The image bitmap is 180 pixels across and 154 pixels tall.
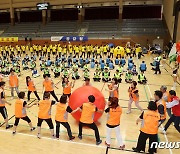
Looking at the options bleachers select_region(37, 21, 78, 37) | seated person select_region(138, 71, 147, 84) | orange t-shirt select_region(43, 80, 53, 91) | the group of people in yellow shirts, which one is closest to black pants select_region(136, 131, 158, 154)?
orange t-shirt select_region(43, 80, 53, 91)

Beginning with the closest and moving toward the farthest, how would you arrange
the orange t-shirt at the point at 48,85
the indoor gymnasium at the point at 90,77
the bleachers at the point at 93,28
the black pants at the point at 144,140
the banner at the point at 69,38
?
the black pants at the point at 144,140
the indoor gymnasium at the point at 90,77
the orange t-shirt at the point at 48,85
the banner at the point at 69,38
the bleachers at the point at 93,28

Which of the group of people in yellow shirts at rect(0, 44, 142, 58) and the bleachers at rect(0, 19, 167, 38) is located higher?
the bleachers at rect(0, 19, 167, 38)

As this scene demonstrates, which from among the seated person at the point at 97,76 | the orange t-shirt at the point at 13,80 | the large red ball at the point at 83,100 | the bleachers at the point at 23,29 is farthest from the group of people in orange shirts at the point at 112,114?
the bleachers at the point at 23,29

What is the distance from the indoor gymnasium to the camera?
6078 millimetres

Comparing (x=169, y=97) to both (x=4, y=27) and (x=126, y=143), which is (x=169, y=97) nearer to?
(x=126, y=143)

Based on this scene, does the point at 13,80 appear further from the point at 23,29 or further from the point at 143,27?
the point at 23,29

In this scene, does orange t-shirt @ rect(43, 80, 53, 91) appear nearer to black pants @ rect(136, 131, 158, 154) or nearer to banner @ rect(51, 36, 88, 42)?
black pants @ rect(136, 131, 158, 154)

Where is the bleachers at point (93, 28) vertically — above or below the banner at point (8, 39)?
above

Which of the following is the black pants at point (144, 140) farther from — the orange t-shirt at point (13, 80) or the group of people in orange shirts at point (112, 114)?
the orange t-shirt at point (13, 80)

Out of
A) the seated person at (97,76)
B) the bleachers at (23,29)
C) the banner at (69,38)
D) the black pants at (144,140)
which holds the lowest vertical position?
the seated person at (97,76)

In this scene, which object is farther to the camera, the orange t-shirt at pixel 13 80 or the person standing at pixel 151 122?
the orange t-shirt at pixel 13 80

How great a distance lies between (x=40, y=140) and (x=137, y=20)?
88.5ft

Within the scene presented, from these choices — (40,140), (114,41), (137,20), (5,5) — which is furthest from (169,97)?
(5,5)

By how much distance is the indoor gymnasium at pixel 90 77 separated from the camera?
6078mm
